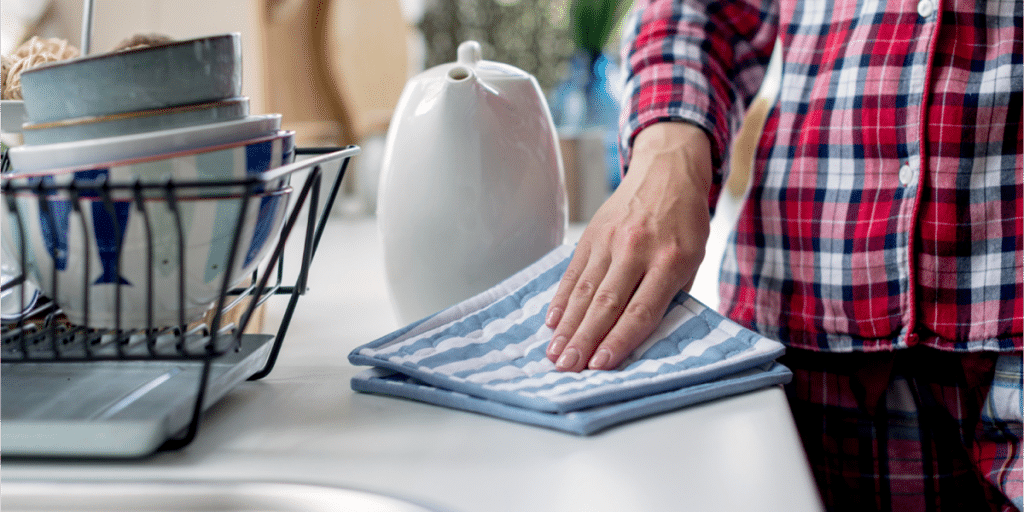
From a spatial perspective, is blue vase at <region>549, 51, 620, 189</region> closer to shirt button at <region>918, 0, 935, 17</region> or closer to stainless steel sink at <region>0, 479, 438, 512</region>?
shirt button at <region>918, 0, 935, 17</region>

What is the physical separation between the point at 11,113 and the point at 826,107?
0.58 m

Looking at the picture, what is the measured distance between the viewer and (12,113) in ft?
1.42

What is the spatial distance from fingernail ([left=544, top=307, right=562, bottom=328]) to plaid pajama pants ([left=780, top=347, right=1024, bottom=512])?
310 mm

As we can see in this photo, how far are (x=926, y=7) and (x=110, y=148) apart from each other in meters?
0.56

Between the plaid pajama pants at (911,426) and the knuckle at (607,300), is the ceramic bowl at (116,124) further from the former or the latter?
the plaid pajama pants at (911,426)

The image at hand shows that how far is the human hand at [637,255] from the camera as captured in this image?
1.40 feet

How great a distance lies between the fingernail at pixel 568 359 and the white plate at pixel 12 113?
0.33 metres

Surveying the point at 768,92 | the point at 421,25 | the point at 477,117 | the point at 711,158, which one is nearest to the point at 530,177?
the point at 477,117

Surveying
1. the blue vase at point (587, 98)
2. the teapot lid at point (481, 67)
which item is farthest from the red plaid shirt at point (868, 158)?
the blue vase at point (587, 98)

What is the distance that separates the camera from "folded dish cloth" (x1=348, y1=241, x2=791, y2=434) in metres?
0.36

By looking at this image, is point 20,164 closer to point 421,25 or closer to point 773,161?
point 773,161

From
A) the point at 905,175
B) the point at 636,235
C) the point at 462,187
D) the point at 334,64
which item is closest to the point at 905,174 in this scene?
the point at 905,175

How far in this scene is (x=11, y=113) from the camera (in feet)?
1.42

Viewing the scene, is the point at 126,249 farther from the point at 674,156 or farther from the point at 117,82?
the point at 674,156
